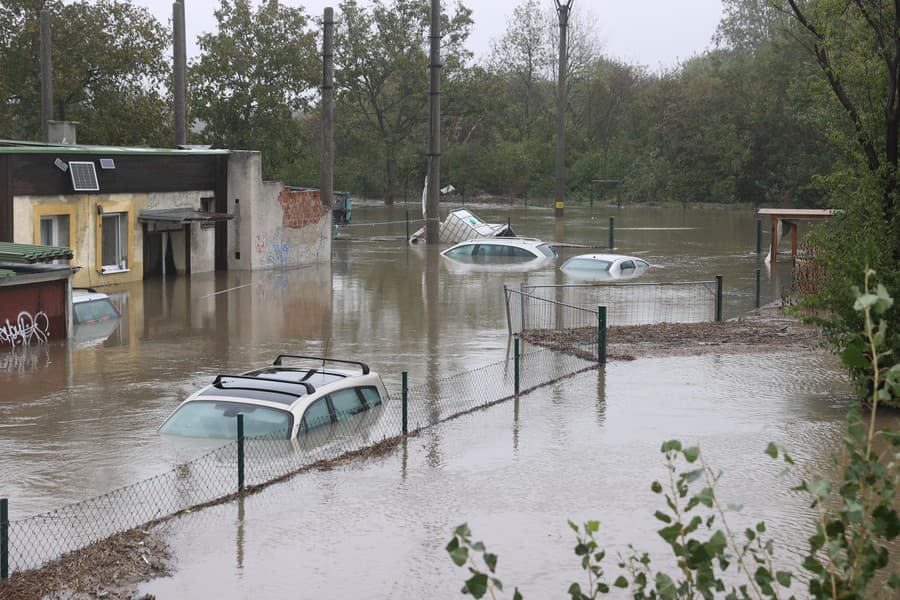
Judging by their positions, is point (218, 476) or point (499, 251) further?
point (499, 251)

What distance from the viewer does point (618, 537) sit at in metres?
11.9

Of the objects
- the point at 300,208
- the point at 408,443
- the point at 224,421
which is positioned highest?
the point at 300,208

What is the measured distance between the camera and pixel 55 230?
106 ft

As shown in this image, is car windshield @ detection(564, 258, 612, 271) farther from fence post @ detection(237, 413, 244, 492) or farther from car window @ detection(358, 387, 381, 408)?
fence post @ detection(237, 413, 244, 492)

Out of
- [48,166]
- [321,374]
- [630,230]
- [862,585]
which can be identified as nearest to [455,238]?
[630,230]

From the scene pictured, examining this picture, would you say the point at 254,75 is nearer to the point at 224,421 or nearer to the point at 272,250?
the point at 272,250

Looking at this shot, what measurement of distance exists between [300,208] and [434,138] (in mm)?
9042

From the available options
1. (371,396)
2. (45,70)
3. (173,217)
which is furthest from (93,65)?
(371,396)

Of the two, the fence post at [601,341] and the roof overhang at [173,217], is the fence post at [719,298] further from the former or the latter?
the roof overhang at [173,217]

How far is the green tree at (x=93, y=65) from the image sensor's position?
173 feet

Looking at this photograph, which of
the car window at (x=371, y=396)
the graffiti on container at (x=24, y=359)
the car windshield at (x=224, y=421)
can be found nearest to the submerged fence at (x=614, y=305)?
the car window at (x=371, y=396)

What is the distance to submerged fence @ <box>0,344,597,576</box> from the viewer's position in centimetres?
1130

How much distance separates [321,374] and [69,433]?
363 centimetres

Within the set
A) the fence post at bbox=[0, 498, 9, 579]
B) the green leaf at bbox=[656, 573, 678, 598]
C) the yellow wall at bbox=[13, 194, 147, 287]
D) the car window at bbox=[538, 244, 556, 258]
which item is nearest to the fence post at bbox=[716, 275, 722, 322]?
the car window at bbox=[538, 244, 556, 258]
